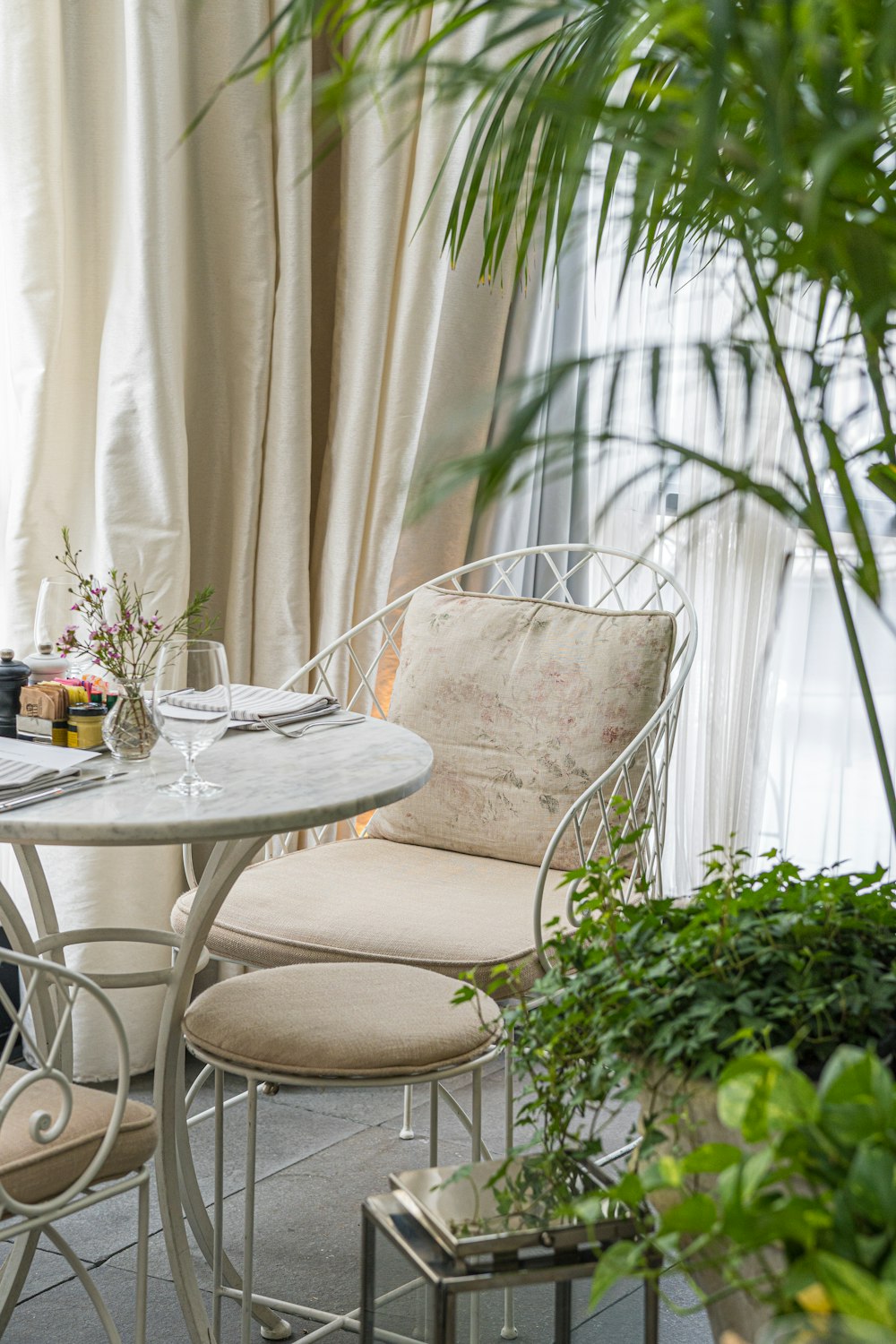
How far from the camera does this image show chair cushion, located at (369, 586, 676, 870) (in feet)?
7.08

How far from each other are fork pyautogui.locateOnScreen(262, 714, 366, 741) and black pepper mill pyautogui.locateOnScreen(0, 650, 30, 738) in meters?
0.32

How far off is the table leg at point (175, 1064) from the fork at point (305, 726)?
0.51 feet

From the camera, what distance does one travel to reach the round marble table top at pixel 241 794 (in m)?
1.34

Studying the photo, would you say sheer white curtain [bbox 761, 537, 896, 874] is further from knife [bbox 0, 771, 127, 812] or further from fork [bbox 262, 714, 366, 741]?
knife [bbox 0, 771, 127, 812]

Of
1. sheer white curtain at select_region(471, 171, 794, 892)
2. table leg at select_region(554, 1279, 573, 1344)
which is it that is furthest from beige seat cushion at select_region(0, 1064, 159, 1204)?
sheer white curtain at select_region(471, 171, 794, 892)

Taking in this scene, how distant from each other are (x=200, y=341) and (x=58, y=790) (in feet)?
5.03

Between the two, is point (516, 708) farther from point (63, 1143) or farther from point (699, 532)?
point (63, 1143)

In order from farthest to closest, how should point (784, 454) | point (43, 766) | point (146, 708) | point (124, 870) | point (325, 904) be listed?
point (784, 454) → point (124, 870) → point (325, 904) → point (146, 708) → point (43, 766)

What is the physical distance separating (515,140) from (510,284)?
6.38 feet

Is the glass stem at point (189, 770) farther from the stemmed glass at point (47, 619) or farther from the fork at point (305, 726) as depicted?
the stemmed glass at point (47, 619)

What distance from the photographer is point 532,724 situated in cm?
223

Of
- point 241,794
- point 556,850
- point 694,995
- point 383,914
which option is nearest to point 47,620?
point 241,794

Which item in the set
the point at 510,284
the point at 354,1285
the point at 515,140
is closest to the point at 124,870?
the point at 354,1285

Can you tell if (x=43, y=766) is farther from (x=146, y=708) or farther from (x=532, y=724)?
(x=532, y=724)
